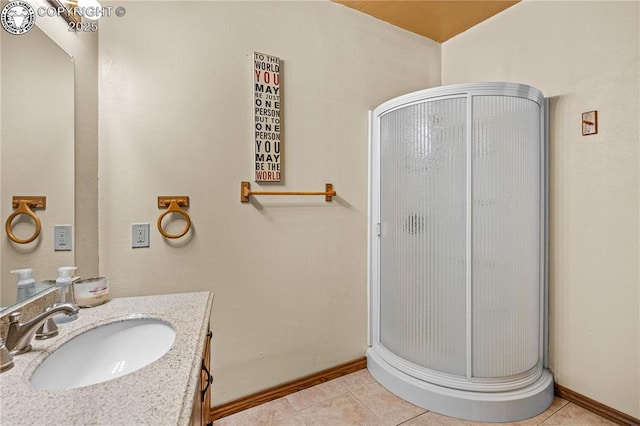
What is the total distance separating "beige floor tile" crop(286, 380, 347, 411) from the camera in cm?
184

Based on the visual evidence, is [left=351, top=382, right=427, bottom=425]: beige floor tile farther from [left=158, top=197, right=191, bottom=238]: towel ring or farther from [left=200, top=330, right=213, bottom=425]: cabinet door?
[left=158, top=197, right=191, bottom=238]: towel ring

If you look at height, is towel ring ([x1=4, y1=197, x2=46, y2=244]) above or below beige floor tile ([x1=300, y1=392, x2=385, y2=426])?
above

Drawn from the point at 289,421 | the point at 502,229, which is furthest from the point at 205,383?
the point at 502,229

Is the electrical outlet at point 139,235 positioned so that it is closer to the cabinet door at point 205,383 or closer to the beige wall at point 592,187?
the cabinet door at point 205,383

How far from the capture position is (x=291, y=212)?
6.33 ft

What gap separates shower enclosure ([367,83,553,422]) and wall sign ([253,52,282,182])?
79 cm

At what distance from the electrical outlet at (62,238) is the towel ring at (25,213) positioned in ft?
0.32

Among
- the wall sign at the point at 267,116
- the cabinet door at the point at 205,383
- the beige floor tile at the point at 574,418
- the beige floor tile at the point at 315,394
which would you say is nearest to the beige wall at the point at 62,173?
the cabinet door at the point at 205,383

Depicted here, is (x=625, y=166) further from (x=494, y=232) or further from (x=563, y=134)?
(x=494, y=232)

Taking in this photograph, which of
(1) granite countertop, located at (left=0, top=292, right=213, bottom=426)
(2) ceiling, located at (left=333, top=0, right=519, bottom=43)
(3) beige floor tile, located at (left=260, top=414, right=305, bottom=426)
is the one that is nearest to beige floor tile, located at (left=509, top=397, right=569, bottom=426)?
(3) beige floor tile, located at (left=260, top=414, right=305, bottom=426)

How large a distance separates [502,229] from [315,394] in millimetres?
1488

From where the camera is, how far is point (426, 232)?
1876mm

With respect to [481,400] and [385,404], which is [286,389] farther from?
[481,400]

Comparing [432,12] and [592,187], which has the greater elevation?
[432,12]
